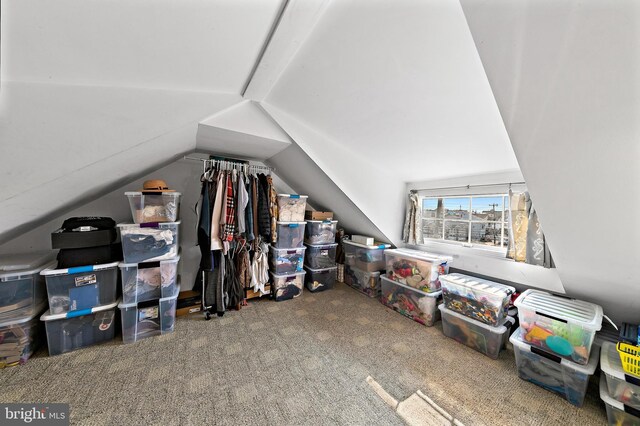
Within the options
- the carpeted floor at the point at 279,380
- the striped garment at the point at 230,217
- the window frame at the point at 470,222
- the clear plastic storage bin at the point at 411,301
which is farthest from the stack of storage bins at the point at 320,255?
the window frame at the point at 470,222

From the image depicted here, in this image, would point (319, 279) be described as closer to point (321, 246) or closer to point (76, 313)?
point (321, 246)

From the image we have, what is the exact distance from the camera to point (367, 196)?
255 cm

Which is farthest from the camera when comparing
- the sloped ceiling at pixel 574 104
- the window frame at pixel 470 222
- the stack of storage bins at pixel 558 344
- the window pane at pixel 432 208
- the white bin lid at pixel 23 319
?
the window pane at pixel 432 208

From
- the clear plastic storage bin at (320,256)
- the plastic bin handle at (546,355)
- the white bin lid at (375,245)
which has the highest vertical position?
the white bin lid at (375,245)

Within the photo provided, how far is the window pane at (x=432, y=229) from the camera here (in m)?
2.87

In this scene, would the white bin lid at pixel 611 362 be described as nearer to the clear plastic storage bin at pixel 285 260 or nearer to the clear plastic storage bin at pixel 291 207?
the clear plastic storage bin at pixel 285 260

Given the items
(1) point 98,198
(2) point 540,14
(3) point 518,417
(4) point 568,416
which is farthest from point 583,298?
(1) point 98,198

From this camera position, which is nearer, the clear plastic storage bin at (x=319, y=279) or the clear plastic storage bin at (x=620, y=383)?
the clear plastic storage bin at (x=620, y=383)

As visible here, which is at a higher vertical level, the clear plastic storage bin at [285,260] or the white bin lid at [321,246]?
A: the white bin lid at [321,246]

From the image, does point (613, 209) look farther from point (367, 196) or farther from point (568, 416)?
point (367, 196)

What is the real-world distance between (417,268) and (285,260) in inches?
64.4

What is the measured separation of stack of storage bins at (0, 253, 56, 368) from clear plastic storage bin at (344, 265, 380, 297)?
3.18 m

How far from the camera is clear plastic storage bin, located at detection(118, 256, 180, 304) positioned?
187 centimetres

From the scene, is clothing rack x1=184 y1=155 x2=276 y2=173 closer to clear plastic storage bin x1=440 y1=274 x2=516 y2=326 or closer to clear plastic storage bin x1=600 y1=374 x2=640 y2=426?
clear plastic storage bin x1=440 y1=274 x2=516 y2=326
